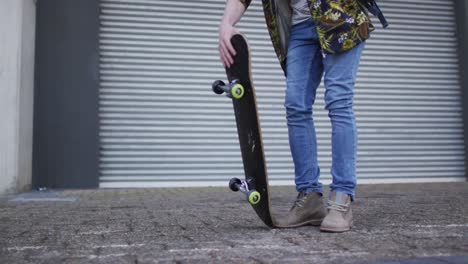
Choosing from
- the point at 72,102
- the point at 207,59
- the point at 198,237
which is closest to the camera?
the point at 198,237

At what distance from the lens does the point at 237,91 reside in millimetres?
2342

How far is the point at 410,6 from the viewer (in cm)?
826

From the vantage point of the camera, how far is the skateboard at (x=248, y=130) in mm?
2381

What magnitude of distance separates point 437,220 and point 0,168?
488 centimetres

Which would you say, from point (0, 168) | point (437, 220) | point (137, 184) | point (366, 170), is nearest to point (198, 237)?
point (437, 220)

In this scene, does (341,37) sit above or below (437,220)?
above

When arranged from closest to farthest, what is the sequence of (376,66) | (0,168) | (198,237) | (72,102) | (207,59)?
(198,237) < (0,168) < (72,102) < (207,59) < (376,66)

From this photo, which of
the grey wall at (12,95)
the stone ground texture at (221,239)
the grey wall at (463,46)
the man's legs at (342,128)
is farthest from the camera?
the grey wall at (463,46)

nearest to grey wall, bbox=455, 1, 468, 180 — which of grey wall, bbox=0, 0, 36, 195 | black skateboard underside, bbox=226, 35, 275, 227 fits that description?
grey wall, bbox=0, 0, 36, 195

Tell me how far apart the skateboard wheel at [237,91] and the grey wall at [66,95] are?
194 inches

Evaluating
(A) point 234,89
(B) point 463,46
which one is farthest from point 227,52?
(B) point 463,46

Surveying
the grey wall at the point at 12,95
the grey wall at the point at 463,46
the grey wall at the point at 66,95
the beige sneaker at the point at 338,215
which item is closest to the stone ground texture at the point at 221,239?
the beige sneaker at the point at 338,215

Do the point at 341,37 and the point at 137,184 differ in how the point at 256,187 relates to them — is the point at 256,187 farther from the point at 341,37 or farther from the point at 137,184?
the point at 137,184

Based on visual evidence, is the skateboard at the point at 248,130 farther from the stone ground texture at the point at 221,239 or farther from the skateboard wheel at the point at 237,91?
the stone ground texture at the point at 221,239
